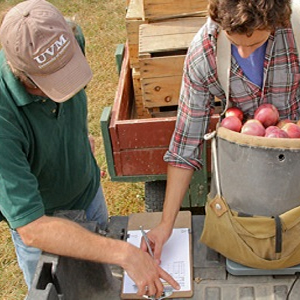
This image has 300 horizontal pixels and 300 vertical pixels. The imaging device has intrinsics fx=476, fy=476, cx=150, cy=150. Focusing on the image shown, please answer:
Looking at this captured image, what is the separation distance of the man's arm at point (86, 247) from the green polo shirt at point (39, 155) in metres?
0.06

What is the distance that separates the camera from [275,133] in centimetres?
183

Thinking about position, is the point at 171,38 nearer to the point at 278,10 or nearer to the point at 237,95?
the point at 237,95

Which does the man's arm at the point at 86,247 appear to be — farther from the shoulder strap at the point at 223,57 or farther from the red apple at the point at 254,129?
the shoulder strap at the point at 223,57

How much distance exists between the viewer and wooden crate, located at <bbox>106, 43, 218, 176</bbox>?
9.51 feet

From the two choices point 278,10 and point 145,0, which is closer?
point 278,10

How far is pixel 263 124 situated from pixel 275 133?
0.38 ft

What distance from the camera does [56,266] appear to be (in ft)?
6.05

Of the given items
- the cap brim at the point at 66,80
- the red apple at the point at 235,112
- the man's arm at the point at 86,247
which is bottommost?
the man's arm at the point at 86,247

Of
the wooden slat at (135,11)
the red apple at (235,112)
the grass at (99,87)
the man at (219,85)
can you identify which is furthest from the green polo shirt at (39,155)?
the wooden slat at (135,11)

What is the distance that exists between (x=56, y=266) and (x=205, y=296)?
65 cm

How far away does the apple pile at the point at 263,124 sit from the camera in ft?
6.07

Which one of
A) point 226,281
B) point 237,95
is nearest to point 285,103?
point 237,95

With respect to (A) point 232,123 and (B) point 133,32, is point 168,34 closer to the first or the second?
(B) point 133,32

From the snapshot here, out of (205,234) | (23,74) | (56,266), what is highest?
(23,74)
